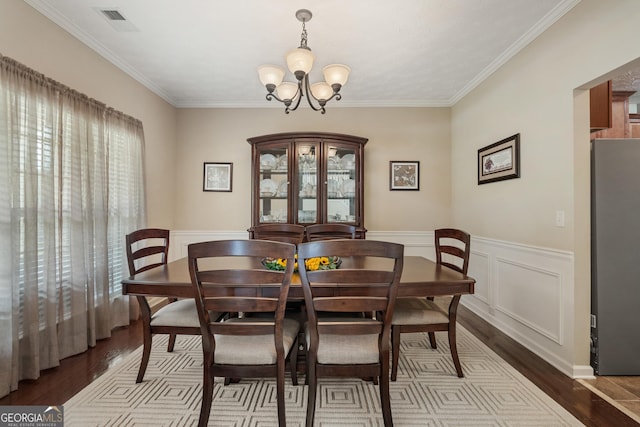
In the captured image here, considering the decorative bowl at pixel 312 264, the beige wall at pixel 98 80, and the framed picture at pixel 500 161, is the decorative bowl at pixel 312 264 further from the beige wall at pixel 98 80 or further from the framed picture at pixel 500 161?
the beige wall at pixel 98 80

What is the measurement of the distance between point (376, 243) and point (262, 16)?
1.91 meters

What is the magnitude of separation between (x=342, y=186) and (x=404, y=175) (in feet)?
3.00

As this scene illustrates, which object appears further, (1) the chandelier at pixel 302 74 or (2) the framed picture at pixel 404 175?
(2) the framed picture at pixel 404 175

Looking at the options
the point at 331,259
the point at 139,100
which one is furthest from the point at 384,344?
the point at 139,100

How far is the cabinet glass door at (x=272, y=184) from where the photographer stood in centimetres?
359

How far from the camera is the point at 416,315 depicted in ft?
6.28

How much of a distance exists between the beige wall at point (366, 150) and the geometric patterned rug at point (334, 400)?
2095 millimetres

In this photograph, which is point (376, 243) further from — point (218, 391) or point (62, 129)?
point (62, 129)

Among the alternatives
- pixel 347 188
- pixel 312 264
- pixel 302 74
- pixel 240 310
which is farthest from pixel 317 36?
pixel 240 310

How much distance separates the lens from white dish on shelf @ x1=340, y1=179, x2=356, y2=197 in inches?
142

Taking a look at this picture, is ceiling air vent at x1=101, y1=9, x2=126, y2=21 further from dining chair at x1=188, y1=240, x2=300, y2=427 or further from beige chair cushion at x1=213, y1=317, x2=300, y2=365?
beige chair cushion at x1=213, y1=317, x2=300, y2=365

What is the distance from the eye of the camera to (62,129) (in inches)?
85.2

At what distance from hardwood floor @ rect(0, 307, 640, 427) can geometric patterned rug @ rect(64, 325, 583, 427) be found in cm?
9

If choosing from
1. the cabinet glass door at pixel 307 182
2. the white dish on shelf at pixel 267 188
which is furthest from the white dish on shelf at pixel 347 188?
the white dish on shelf at pixel 267 188
